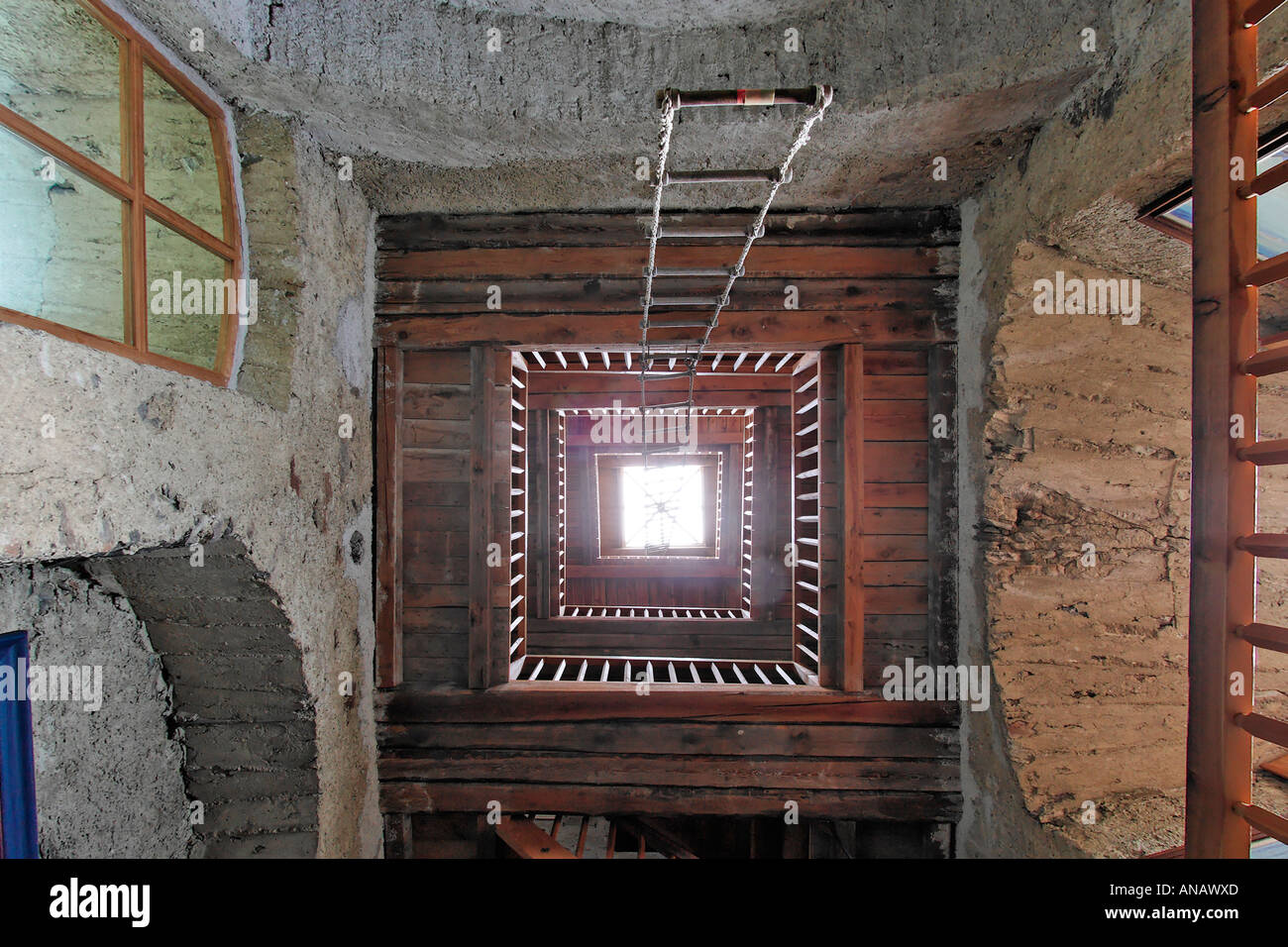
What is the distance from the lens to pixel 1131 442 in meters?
2.57

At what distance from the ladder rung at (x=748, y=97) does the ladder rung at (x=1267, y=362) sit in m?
1.32

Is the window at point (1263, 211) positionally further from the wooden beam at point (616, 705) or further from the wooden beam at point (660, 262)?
the wooden beam at point (616, 705)

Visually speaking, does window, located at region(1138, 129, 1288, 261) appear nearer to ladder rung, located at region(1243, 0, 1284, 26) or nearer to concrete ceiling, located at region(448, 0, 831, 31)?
ladder rung, located at region(1243, 0, 1284, 26)

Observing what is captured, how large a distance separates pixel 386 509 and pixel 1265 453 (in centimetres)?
342

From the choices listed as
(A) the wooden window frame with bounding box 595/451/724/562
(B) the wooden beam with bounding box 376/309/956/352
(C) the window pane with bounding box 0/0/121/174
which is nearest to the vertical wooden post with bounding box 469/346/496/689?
(B) the wooden beam with bounding box 376/309/956/352

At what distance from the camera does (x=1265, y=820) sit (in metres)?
1.22

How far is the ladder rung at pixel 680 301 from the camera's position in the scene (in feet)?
8.87

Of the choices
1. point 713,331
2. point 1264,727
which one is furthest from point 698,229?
point 1264,727

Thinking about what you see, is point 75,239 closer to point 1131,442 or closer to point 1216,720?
point 1216,720

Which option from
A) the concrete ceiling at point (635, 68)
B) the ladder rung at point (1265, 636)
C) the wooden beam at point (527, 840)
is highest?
the concrete ceiling at point (635, 68)

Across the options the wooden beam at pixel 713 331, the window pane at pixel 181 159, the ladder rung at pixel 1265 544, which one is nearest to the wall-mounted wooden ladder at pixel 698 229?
the wooden beam at pixel 713 331

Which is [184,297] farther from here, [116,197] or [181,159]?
[181,159]
